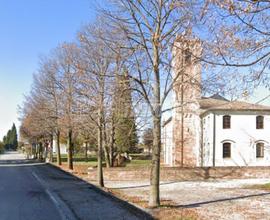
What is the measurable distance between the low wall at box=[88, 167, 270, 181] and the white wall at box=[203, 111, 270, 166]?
1378cm

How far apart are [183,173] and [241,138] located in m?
17.6

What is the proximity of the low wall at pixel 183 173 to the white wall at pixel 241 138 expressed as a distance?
543 inches

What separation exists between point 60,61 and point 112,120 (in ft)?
54.5

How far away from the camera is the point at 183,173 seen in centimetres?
3158

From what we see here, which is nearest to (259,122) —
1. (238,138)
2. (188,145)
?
(238,138)

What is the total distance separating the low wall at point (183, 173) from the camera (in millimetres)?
30672

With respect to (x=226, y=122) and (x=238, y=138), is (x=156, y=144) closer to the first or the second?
(x=226, y=122)

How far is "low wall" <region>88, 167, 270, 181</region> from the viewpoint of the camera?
101 feet

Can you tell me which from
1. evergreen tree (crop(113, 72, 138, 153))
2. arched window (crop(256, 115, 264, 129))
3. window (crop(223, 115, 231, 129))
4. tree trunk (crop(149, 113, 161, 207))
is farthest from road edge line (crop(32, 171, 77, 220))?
arched window (crop(256, 115, 264, 129))

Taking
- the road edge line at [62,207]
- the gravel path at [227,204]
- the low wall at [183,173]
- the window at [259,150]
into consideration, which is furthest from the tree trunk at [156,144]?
the window at [259,150]

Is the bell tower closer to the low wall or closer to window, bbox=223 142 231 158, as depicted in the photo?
the low wall

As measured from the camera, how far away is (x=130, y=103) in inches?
→ 800

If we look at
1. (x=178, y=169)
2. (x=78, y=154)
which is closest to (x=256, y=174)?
(x=178, y=169)

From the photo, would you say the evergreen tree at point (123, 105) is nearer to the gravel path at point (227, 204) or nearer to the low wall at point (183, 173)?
the gravel path at point (227, 204)
